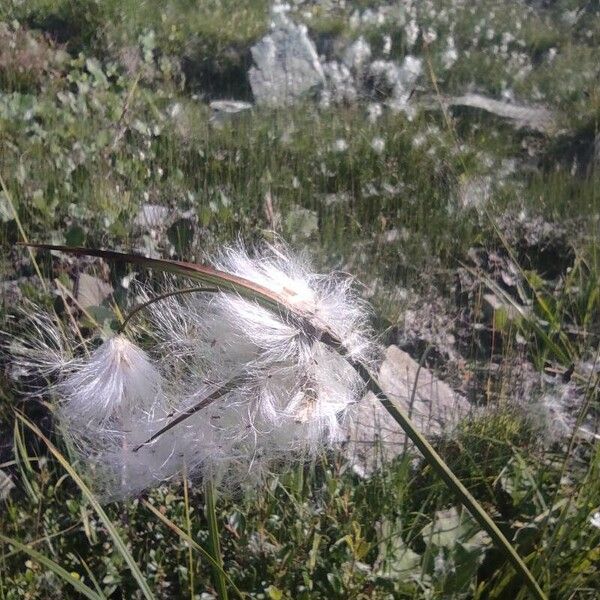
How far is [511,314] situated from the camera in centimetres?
288

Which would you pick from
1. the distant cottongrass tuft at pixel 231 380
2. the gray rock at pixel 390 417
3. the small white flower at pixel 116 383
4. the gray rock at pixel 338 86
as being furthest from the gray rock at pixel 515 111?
the small white flower at pixel 116 383

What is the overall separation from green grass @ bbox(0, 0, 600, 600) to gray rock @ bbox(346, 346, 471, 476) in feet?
0.23

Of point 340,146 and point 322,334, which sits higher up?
point 322,334

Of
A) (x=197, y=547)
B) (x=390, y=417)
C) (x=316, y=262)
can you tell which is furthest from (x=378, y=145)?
(x=197, y=547)

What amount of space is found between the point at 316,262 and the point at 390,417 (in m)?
0.79

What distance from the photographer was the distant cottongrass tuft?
1.22 m

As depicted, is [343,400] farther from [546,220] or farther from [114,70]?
[114,70]

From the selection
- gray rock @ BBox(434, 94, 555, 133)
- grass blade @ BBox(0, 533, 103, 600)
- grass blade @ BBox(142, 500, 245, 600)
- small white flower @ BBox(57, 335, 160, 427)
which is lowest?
gray rock @ BBox(434, 94, 555, 133)

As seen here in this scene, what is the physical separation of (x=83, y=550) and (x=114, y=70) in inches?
138

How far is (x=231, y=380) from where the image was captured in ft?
4.14

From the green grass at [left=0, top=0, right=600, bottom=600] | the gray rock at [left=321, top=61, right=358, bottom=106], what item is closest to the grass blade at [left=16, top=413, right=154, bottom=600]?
the green grass at [left=0, top=0, right=600, bottom=600]

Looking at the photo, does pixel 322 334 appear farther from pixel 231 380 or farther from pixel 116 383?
pixel 116 383

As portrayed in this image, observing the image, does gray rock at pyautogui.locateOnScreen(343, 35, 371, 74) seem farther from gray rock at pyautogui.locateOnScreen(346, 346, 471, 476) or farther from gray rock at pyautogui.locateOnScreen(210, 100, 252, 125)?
gray rock at pyautogui.locateOnScreen(346, 346, 471, 476)

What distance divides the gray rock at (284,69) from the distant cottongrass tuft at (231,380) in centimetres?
413
